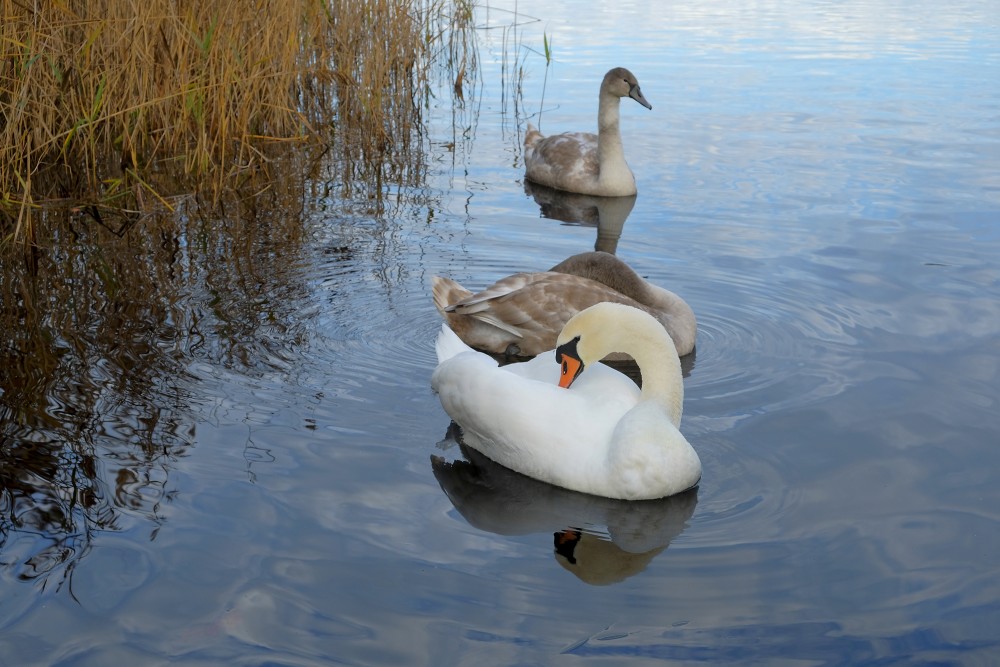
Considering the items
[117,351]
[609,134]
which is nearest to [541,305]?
[117,351]

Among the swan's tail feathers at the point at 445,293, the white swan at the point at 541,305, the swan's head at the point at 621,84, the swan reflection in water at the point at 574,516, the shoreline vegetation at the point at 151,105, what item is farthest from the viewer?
the swan's head at the point at 621,84

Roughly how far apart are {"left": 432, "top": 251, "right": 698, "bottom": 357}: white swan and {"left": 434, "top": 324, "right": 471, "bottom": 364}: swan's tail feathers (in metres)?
0.69

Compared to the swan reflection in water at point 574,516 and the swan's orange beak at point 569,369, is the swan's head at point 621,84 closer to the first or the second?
the swan's orange beak at point 569,369

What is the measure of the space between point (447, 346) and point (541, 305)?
908mm

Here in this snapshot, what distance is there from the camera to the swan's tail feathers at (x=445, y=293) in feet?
22.4

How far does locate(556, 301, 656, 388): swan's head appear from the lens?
5066 mm

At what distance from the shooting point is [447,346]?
5887mm

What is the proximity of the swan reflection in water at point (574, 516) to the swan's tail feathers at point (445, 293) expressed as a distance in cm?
175

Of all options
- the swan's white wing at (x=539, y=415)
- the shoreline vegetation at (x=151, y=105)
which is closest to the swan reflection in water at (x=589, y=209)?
the shoreline vegetation at (x=151, y=105)

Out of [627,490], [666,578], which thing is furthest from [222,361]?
[666,578]

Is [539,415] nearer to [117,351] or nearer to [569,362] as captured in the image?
[569,362]

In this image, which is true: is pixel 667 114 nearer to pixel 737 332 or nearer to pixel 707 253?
pixel 707 253

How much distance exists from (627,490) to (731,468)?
1.81ft

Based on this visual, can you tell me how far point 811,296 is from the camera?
733 centimetres
